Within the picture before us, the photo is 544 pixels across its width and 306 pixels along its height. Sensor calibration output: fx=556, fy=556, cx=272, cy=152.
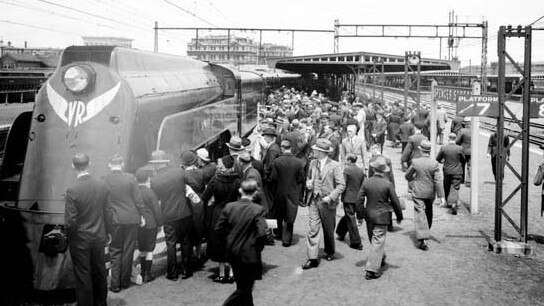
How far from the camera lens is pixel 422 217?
28.9ft

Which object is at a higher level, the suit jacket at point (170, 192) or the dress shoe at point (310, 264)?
the suit jacket at point (170, 192)

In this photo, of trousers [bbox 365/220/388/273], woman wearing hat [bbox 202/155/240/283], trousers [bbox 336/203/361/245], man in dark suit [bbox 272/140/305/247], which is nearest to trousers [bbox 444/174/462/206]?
trousers [bbox 336/203/361/245]

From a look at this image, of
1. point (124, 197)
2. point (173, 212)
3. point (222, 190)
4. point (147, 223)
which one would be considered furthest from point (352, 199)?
point (124, 197)

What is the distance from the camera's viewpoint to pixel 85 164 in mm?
5957

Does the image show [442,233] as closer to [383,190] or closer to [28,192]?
[383,190]

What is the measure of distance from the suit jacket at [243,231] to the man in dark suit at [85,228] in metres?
1.37

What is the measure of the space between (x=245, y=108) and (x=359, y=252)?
1235cm

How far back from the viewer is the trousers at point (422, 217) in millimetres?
8711

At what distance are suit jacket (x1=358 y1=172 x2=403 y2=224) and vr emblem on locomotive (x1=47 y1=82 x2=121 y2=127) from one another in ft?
12.2

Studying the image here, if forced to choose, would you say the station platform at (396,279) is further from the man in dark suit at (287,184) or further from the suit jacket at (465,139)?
the suit jacket at (465,139)

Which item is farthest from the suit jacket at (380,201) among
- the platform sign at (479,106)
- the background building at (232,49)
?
the background building at (232,49)

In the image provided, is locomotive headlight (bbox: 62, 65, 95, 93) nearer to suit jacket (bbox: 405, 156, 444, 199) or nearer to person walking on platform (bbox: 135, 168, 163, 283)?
person walking on platform (bbox: 135, 168, 163, 283)

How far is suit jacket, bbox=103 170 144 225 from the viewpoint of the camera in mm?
Answer: 6699

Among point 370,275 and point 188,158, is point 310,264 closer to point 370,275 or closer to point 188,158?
point 370,275
